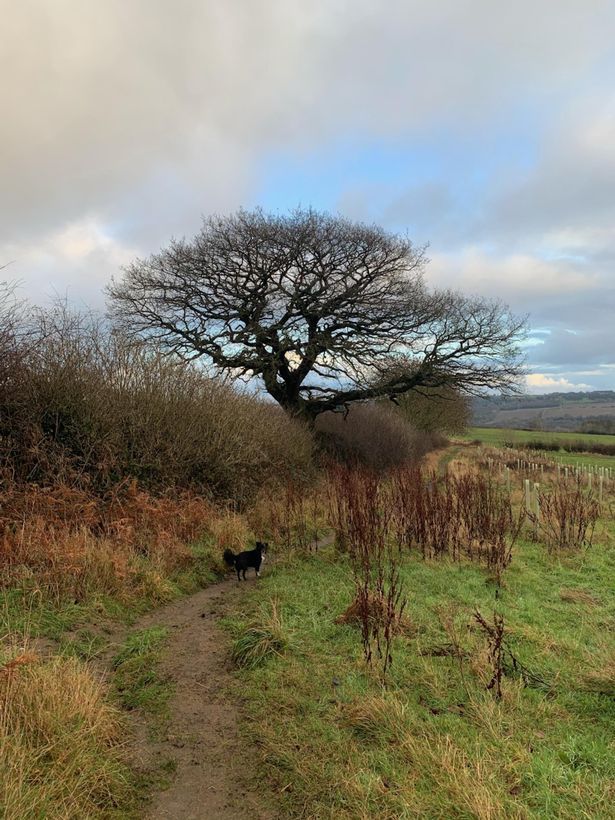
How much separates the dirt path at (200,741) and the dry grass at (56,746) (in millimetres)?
278

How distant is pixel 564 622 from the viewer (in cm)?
591

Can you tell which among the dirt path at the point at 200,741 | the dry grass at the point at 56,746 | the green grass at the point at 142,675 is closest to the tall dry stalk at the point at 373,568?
the dirt path at the point at 200,741

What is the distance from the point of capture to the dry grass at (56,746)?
8.77ft

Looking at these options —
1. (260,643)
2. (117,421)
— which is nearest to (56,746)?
(260,643)

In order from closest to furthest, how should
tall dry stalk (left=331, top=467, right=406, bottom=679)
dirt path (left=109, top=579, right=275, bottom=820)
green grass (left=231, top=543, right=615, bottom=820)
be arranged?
green grass (left=231, top=543, right=615, bottom=820) < dirt path (left=109, top=579, right=275, bottom=820) < tall dry stalk (left=331, top=467, right=406, bottom=679)

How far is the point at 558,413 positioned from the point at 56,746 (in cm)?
11376

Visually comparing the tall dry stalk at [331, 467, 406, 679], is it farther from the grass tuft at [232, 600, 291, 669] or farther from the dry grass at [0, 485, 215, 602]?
the dry grass at [0, 485, 215, 602]

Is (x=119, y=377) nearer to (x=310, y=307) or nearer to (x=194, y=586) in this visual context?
(x=194, y=586)

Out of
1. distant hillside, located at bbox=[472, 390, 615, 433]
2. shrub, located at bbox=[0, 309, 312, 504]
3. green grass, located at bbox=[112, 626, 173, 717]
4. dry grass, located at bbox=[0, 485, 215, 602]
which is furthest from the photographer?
distant hillside, located at bbox=[472, 390, 615, 433]

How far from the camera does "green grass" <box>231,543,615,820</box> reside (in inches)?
114

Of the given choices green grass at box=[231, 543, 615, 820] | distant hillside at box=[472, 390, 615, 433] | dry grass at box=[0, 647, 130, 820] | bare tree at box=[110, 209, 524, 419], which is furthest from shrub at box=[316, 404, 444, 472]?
distant hillside at box=[472, 390, 615, 433]

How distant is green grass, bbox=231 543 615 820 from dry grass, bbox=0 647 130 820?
101 cm

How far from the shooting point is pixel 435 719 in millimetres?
3635

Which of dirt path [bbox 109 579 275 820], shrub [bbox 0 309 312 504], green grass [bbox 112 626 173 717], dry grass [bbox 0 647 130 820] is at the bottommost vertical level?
dirt path [bbox 109 579 275 820]
